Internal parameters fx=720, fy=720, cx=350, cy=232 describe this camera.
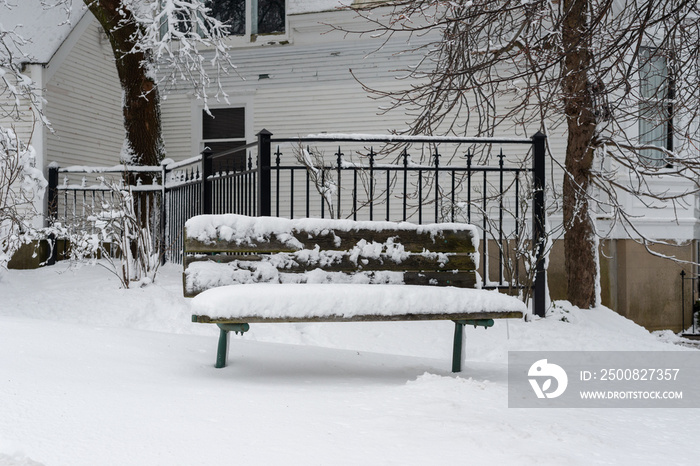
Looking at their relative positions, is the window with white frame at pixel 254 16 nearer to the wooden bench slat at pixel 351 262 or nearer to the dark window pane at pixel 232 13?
the dark window pane at pixel 232 13

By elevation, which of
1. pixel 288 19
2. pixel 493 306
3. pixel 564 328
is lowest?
pixel 564 328

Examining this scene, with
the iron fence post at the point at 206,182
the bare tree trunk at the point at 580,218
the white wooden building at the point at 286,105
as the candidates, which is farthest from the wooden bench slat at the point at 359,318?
the white wooden building at the point at 286,105

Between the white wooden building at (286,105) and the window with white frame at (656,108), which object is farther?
the white wooden building at (286,105)

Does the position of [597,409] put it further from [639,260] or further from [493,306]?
[639,260]

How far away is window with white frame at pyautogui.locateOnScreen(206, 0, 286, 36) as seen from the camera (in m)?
14.3

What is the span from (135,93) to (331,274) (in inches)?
319

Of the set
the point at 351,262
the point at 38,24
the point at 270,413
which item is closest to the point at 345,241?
the point at 351,262

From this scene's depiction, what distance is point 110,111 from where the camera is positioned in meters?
15.1

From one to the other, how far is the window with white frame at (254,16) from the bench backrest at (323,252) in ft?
32.6

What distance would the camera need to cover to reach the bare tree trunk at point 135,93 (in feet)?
39.1

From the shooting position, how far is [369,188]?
1258cm

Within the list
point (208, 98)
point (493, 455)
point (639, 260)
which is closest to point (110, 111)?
point (208, 98)

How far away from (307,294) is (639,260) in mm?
9510

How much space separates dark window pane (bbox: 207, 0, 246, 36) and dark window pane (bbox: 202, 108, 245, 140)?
62.4 inches
